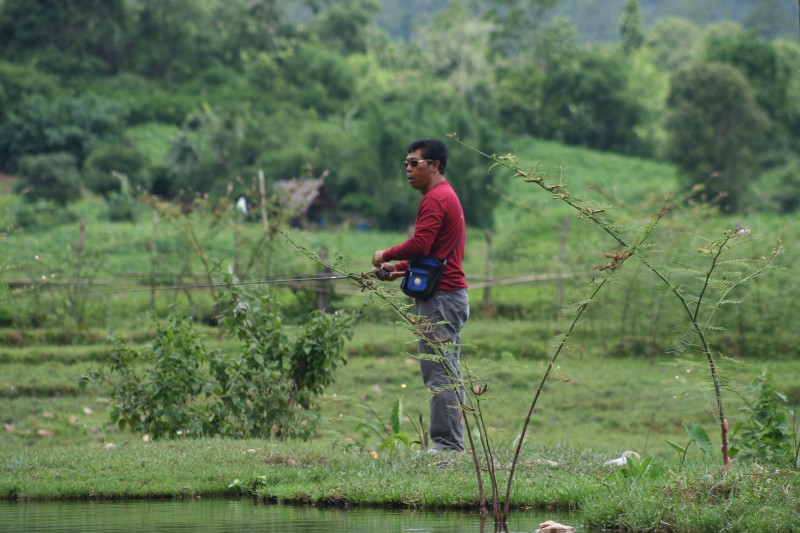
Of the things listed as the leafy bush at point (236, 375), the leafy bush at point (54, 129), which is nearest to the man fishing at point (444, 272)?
the leafy bush at point (236, 375)

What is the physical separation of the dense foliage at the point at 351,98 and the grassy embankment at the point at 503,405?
48.9 ft

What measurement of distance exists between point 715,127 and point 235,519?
38.7 meters

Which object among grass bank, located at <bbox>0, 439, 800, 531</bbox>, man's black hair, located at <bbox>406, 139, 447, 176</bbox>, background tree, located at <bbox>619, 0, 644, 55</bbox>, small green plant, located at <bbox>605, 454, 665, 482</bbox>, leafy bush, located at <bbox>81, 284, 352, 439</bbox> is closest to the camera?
grass bank, located at <bbox>0, 439, 800, 531</bbox>

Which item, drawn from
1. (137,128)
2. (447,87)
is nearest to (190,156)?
(137,128)

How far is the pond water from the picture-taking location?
5.55m

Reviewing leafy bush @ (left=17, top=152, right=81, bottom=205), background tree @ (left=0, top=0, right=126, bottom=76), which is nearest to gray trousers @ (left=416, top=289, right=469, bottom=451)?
leafy bush @ (left=17, top=152, right=81, bottom=205)

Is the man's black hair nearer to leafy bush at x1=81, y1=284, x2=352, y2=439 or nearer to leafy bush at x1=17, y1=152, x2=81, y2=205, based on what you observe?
leafy bush at x1=81, y1=284, x2=352, y2=439

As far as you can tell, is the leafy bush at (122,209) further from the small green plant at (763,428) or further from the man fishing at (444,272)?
the small green plant at (763,428)

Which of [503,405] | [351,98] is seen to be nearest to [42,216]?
[503,405]

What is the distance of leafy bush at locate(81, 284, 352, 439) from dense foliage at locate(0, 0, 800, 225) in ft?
80.8

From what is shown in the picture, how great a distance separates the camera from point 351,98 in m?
57.4

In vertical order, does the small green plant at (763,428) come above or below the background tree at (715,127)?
below

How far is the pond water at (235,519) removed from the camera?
555 centimetres

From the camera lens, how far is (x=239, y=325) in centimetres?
837
